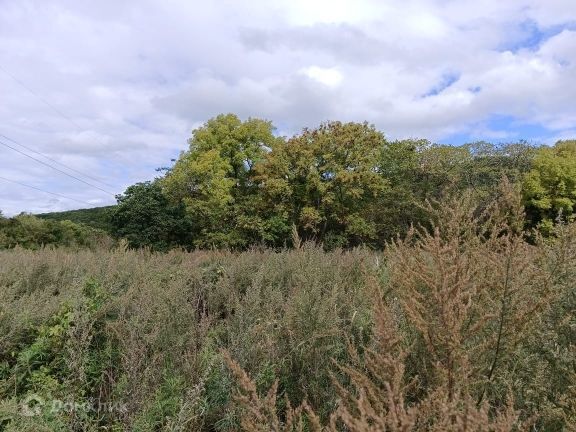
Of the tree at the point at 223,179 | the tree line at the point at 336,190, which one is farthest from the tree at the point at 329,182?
the tree at the point at 223,179

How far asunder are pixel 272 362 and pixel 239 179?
28932 millimetres

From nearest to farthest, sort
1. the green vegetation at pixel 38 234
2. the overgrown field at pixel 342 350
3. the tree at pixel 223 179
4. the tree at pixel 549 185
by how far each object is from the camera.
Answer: the overgrown field at pixel 342 350 → the green vegetation at pixel 38 234 → the tree at pixel 549 185 → the tree at pixel 223 179

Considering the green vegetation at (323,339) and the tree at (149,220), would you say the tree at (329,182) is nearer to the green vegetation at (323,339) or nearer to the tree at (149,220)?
the tree at (149,220)

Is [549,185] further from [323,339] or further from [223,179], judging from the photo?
[323,339]

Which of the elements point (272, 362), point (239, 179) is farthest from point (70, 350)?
point (239, 179)

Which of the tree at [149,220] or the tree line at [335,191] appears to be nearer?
the tree line at [335,191]

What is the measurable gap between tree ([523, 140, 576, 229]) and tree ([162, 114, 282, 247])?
15.8m

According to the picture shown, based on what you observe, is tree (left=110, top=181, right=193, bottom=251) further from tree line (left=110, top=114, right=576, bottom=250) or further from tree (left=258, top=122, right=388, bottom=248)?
tree (left=258, top=122, right=388, bottom=248)

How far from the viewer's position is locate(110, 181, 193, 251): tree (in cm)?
2820

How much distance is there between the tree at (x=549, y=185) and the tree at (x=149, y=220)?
21.0m

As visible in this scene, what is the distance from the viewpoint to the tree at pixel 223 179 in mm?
27844

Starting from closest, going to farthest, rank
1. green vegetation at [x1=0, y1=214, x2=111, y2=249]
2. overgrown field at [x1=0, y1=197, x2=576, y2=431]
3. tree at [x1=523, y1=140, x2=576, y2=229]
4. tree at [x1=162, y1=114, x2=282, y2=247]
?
1. overgrown field at [x1=0, y1=197, x2=576, y2=431]
2. green vegetation at [x1=0, y1=214, x2=111, y2=249]
3. tree at [x1=523, y1=140, x2=576, y2=229]
4. tree at [x1=162, y1=114, x2=282, y2=247]

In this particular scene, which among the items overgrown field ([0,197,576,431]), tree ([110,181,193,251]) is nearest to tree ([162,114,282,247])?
tree ([110,181,193,251])

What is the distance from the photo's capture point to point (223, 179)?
2894 cm
